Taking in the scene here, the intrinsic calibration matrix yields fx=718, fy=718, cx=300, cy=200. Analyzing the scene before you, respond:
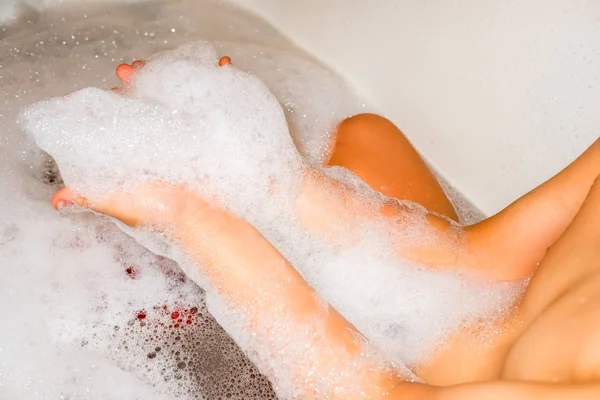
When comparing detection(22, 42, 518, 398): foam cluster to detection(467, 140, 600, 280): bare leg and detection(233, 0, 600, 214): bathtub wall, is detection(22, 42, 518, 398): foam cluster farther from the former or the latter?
detection(233, 0, 600, 214): bathtub wall

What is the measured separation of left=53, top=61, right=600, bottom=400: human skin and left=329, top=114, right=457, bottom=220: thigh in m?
0.10

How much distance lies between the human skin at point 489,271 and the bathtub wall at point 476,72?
29cm

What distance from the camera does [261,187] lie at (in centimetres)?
85

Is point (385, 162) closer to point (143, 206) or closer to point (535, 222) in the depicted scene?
point (535, 222)

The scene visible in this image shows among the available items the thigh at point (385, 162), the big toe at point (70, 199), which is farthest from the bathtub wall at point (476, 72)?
the big toe at point (70, 199)

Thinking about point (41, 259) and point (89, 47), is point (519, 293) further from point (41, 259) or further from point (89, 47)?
point (89, 47)

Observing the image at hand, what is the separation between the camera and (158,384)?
927mm

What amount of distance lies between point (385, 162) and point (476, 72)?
0.25 meters

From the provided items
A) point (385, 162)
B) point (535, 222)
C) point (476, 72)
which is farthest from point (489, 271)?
point (476, 72)

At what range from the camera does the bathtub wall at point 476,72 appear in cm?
106

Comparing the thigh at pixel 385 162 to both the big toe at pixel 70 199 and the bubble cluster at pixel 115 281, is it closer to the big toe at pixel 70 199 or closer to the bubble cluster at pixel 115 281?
the bubble cluster at pixel 115 281

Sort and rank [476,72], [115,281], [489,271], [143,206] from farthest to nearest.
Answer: [476,72] < [115,281] < [489,271] < [143,206]

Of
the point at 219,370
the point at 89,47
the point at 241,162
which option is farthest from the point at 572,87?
the point at 89,47

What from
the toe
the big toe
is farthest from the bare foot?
the toe
